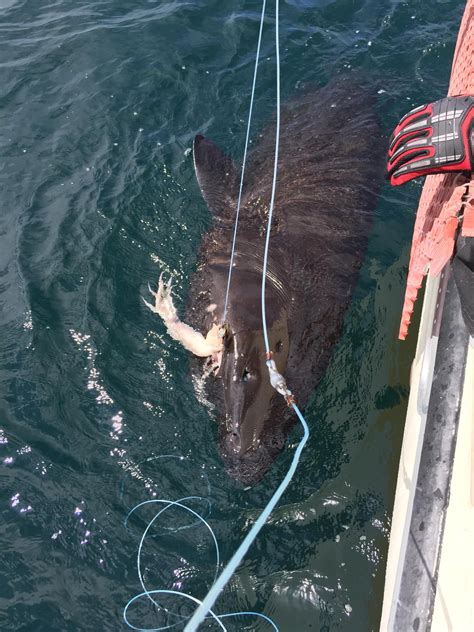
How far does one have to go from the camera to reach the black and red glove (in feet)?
11.1

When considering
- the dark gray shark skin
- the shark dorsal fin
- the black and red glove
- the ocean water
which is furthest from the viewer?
the shark dorsal fin

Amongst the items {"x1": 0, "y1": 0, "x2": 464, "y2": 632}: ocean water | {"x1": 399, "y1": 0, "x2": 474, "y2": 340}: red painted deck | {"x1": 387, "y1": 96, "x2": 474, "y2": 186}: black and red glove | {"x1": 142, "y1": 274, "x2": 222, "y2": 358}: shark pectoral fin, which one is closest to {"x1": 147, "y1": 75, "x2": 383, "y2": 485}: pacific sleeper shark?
{"x1": 142, "y1": 274, "x2": 222, "y2": 358}: shark pectoral fin

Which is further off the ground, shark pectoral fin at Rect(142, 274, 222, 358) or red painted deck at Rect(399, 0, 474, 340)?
red painted deck at Rect(399, 0, 474, 340)

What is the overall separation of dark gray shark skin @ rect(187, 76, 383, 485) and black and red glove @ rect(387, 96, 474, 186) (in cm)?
127

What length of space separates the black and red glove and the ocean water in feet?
5.29

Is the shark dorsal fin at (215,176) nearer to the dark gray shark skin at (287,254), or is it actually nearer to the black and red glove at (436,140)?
the dark gray shark skin at (287,254)

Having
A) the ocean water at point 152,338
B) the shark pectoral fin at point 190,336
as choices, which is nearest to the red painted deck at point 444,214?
the ocean water at point 152,338

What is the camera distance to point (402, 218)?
577 cm

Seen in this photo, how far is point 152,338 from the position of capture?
480 cm

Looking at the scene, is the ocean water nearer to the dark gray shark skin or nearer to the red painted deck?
the dark gray shark skin

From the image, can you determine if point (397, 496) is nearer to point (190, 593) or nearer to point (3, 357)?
point (190, 593)

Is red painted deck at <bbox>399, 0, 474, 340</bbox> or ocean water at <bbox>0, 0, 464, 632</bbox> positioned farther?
ocean water at <bbox>0, 0, 464, 632</bbox>

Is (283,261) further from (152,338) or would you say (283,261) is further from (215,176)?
(215,176)

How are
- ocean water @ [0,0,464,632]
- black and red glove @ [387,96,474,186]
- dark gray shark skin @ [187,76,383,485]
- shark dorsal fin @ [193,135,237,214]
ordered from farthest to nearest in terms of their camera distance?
1. shark dorsal fin @ [193,135,237,214]
2. dark gray shark skin @ [187,76,383,485]
3. ocean water @ [0,0,464,632]
4. black and red glove @ [387,96,474,186]
